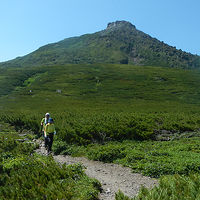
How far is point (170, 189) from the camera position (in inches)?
272

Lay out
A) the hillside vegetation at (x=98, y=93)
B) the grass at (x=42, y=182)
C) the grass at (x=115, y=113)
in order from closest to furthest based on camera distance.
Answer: the grass at (x=42, y=182)
the grass at (x=115, y=113)
the hillside vegetation at (x=98, y=93)

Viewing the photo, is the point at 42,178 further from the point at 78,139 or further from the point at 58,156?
the point at 78,139

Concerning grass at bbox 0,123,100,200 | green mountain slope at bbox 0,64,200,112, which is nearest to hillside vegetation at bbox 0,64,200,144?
green mountain slope at bbox 0,64,200,112

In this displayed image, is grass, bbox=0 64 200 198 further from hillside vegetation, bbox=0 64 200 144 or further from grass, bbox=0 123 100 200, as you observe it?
grass, bbox=0 123 100 200

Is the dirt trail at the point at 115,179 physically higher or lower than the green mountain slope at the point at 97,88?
lower

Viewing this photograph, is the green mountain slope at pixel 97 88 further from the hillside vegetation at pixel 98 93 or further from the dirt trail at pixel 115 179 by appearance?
the dirt trail at pixel 115 179

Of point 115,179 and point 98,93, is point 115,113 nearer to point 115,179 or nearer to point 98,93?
point 115,179

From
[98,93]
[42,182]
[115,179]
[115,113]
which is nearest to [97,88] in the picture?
[98,93]

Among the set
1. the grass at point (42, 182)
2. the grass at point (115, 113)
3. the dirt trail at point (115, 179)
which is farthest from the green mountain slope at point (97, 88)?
the grass at point (42, 182)

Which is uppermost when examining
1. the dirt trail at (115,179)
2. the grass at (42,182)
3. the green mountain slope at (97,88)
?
the green mountain slope at (97,88)

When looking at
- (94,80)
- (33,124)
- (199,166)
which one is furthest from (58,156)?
(94,80)

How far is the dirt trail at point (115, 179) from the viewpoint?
873 cm

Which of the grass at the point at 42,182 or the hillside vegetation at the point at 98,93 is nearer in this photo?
the grass at the point at 42,182

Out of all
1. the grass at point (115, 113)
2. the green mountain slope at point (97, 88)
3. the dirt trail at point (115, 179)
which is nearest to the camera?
the dirt trail at point (115, 179)
